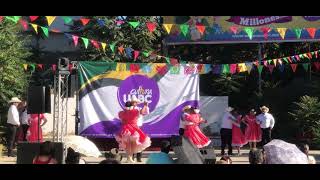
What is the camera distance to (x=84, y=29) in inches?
921

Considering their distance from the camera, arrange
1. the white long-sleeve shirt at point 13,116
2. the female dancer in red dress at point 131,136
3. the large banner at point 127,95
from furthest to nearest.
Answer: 1. the large banner at point 127,95
2. the white long-sleeve shirt at point 13,116
3. the female dancer in red dress at point 131,136

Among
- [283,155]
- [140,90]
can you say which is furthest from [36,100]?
[283,155]

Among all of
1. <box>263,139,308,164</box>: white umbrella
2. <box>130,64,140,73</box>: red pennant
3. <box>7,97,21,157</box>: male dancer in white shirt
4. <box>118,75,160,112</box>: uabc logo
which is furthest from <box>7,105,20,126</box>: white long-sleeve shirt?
<box>263,139,308,164</box>: white umbrella

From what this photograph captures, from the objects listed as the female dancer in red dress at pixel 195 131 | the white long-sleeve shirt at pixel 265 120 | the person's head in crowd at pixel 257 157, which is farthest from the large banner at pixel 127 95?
the person's head in crowd at pixel 257 157

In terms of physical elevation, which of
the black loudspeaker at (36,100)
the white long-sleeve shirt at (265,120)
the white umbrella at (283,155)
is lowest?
the white long-sleeve shirt at (265,120)

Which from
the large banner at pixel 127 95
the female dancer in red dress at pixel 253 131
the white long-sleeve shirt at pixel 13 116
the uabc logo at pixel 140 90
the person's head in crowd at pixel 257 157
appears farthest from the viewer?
the female dancer in red dress at pixel 253 131

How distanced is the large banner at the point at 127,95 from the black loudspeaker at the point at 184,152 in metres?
10.0

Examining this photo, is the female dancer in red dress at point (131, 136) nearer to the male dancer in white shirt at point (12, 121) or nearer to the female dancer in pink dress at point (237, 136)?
the male dancer in white shirt at point (12, 121)

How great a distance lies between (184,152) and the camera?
511cm

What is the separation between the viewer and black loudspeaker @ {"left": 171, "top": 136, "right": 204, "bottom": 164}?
5.04m

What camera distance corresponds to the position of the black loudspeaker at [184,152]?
5.04 meters

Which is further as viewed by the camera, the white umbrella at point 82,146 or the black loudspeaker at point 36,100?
the white umbrella at point 82,146
